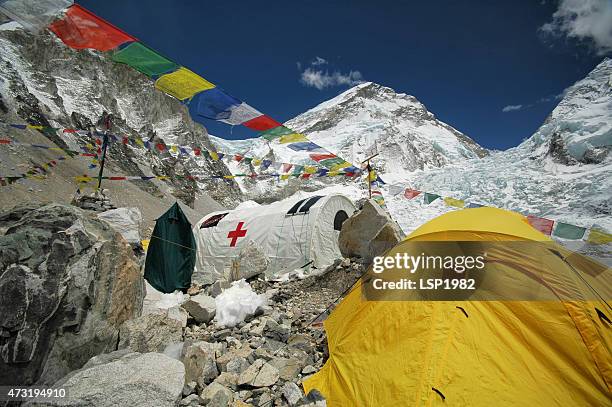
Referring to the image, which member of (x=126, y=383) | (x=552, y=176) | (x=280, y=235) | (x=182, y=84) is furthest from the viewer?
(x=552, y=176)

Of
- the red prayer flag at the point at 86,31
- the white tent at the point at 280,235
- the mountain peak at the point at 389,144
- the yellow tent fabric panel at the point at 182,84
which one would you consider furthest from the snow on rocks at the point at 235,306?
the mountain peak at the point at 389,144

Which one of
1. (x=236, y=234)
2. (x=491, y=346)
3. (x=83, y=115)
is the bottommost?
(x=236, y=234)

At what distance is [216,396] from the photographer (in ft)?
9.86

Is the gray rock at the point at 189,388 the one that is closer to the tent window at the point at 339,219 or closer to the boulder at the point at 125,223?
the boulder at the point at 125,223

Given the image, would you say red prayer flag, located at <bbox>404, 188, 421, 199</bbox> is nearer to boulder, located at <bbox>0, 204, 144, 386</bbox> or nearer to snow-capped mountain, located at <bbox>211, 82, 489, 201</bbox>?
boulder, located at <bbox>0, 204, 144, 386</bbox>

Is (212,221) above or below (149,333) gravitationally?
above

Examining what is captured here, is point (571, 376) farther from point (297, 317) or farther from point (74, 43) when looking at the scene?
point (74, 43)

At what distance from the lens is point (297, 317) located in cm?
577

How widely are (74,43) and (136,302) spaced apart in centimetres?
412

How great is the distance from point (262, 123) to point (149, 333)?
16.6 feet

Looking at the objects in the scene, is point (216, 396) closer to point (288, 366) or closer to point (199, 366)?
point (199, 366)

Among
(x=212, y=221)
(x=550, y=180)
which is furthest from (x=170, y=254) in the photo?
(x=550, y=180)

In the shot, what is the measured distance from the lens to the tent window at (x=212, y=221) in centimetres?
1290

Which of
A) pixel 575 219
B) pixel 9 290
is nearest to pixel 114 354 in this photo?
pixel 9 290
